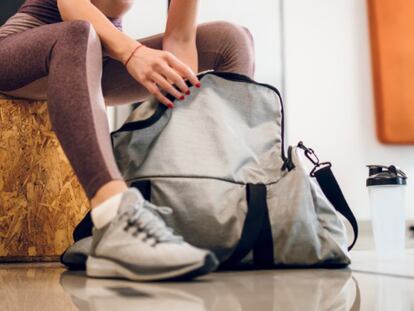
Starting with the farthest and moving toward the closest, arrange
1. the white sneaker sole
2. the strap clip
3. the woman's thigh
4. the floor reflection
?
1. the strap clip
2. the woman's thigh
3. the white sneaker sole
4. the floor reflection

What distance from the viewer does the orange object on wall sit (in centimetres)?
238

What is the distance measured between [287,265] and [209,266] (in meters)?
0.27

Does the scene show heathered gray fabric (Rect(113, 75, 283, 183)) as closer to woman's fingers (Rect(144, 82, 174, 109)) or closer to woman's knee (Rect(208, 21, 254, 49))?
woman's fingers (Rect(144, 82, 174, 109))

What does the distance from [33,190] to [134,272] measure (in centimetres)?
61

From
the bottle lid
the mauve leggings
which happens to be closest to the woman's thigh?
the mauve leggings

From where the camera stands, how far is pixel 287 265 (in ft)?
2.84

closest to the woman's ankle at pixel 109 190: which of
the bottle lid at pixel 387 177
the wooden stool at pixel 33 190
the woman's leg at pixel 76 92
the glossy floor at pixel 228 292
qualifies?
the woman's leg at pixel 76 92

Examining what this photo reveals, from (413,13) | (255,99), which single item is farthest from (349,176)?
(255,99)

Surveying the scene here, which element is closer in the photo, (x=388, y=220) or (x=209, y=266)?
(x=209, y=266)

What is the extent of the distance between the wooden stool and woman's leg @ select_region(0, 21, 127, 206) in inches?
11.8

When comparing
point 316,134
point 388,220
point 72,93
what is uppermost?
point 316,134

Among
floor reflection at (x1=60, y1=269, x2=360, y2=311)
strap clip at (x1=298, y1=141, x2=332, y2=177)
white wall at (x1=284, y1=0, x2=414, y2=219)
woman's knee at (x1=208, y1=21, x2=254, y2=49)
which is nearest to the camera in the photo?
floor reflection at (x1=60, y1=269, x2=360, y2=311)

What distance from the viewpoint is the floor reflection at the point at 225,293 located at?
520mm

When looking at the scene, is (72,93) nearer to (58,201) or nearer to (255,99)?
(255,99)
